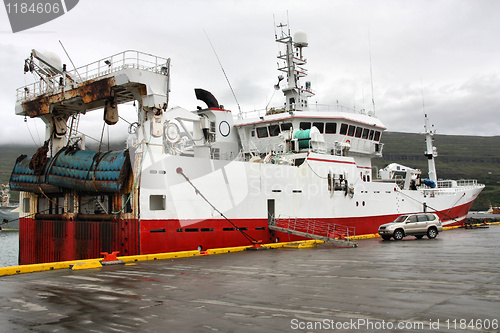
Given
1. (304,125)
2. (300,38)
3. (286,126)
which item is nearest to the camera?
(304,125)

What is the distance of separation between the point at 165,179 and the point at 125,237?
99.7 inches

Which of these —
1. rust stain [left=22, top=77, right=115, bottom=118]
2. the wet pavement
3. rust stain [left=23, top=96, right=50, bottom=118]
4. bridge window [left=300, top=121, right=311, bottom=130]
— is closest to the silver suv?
bridge window [left=300, top=121, right=311, bottom=130]

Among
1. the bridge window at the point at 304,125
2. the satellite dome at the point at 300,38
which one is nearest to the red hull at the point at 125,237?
the bridge window at the point at 304,125

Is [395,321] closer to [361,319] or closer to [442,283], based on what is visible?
[361,319]

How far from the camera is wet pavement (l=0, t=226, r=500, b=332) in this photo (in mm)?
5488

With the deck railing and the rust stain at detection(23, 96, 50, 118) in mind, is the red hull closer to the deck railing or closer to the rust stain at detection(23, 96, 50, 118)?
the deck railing

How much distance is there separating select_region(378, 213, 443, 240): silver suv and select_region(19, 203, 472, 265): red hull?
4908mm

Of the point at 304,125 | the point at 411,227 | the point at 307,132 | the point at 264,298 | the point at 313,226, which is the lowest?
the point at 264,298

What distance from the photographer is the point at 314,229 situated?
21.9 m

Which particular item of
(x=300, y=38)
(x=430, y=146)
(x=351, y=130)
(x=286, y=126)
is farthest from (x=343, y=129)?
(x=430, y=146)

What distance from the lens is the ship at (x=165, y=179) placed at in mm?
15469

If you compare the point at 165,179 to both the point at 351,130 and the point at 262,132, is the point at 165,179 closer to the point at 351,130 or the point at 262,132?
the point at 262,132

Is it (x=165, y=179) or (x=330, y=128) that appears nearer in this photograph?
(x=165, y=179)

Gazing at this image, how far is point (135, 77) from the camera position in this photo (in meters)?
15.3
